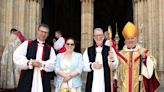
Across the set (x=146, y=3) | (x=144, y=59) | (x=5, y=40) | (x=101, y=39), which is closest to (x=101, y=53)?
(x=101, y=39)

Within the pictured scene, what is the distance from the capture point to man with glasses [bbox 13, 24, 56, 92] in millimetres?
4977

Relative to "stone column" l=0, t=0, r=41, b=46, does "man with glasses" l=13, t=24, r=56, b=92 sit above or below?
below

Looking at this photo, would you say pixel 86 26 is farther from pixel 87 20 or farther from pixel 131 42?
pixel 131 42

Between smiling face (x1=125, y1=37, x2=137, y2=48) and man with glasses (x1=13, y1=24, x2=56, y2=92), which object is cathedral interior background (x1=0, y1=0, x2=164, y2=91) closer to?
smiling face (x1=125, y1=37, x2=137, y2=48)

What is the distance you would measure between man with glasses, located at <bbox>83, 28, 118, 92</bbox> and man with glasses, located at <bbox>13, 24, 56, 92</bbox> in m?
0.58

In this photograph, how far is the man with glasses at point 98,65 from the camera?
529cm

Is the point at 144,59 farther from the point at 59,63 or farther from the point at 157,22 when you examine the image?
the point at 157,22

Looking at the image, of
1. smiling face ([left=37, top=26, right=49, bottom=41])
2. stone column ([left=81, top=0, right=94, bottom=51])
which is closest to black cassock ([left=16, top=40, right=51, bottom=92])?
smiling face ([left=37, top=26, right=49, bottom=41])

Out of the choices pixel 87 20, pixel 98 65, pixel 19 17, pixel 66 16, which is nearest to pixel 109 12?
pixel 66 16

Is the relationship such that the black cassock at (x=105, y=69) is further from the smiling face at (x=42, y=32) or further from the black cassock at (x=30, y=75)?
the smiling face at (x=42, y=32)

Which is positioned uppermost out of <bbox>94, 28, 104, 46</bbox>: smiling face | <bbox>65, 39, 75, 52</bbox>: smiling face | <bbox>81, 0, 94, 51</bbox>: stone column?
<bbox>81, 0, 94, 51</bbox>: stone column

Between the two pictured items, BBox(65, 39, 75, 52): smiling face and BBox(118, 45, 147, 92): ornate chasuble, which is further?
BBox(118, 45, 147, 92): ornate chasuble

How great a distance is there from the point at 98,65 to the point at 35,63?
97 centimetres

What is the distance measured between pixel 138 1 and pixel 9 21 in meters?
4.36
